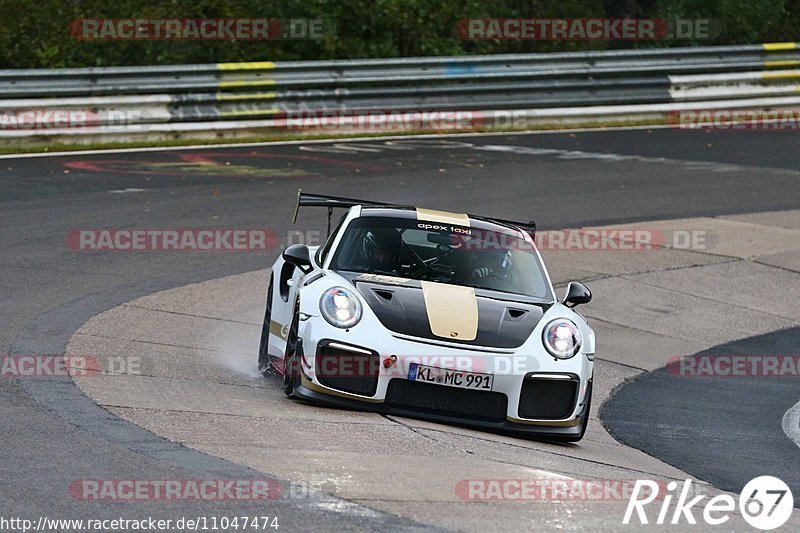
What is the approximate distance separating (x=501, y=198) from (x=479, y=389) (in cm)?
921

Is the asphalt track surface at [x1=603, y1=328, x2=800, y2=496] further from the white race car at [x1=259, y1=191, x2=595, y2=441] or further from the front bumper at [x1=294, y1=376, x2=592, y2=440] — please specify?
the white race car at [x1=259, y1=191, x2=595, y2=441]

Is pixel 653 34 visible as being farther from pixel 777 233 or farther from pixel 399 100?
pixel 777 233

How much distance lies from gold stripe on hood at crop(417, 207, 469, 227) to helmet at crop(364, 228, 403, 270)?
0.30 meters

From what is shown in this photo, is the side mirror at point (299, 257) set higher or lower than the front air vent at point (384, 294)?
higher

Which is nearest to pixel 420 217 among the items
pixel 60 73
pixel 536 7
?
pixel 60 73

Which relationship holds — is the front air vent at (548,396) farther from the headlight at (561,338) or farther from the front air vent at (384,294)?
the front air vent at (384,294)

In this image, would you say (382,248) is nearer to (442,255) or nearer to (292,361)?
(442,255)

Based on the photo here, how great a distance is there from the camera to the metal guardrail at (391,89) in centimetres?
1967

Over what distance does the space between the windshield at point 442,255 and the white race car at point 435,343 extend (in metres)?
0.01

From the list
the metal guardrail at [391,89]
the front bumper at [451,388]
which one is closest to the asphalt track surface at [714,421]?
the front bumper at [451,388]

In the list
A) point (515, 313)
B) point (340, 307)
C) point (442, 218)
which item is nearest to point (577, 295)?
point (515, 313)

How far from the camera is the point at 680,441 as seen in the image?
29.3 feet

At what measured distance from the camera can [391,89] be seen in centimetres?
2222

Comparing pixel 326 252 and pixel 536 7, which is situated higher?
pixel 536 7
